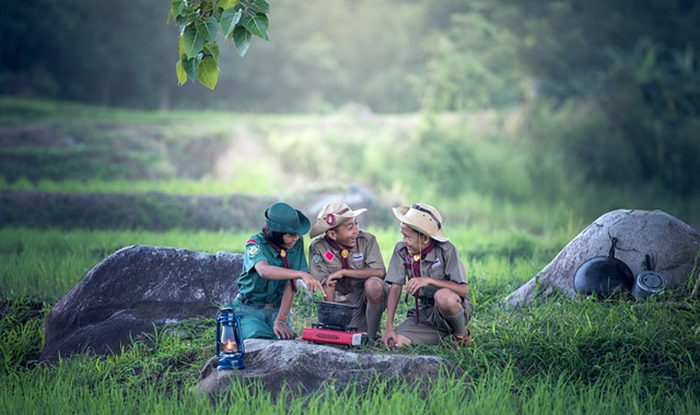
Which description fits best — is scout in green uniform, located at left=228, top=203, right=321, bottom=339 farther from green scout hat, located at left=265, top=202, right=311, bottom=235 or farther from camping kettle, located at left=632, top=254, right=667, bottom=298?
camping kettle, located at left=632, top=254, right=667, bottom=298

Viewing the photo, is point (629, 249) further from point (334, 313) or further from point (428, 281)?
point (334, 313)

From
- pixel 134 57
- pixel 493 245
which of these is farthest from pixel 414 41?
pixel 493 245

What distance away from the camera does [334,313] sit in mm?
6316

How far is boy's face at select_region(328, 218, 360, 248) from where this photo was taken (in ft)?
21.8

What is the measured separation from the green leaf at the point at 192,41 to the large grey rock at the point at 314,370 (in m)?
2.07

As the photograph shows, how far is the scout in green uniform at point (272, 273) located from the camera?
21.7ft

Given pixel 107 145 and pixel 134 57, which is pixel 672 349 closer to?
pixel 107 145

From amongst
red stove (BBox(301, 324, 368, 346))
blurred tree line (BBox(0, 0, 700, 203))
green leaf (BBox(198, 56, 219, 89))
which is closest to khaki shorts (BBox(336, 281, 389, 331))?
red stove (BBox(301, 324, 368, 346))

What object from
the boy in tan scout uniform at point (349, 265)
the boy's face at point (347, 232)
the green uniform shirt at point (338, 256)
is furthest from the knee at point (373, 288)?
the boy's face at point (347, 232)

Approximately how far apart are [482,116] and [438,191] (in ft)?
13.5

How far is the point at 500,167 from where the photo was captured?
68.6ft

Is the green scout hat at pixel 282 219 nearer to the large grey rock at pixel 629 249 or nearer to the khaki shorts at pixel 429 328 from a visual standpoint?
the khaki shorts at pixel 429 328

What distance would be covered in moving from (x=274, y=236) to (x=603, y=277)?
292cm

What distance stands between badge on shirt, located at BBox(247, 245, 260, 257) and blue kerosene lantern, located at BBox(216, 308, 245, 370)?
79 centimetres
